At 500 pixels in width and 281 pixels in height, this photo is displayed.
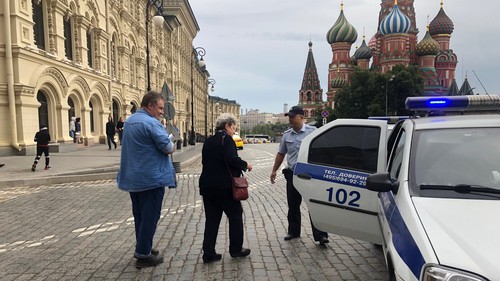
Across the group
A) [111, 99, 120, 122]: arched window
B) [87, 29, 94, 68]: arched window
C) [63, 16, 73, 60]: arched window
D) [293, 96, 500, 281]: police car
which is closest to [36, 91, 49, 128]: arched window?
[63, 16, 73, 60]: arched window

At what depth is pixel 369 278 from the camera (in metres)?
4.03

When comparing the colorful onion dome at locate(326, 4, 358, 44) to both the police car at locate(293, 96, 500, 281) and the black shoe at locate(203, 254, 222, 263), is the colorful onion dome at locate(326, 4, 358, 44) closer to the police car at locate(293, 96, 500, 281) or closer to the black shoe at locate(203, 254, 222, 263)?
the police car at locate(293, 96, 500, 281)

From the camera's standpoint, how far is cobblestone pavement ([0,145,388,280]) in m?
4.20

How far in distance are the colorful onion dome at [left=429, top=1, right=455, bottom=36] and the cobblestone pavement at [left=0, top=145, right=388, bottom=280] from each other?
78.2 m

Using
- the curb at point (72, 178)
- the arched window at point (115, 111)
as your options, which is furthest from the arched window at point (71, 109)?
the curb at point (72, 178)

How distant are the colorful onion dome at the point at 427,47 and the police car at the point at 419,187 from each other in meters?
69.9

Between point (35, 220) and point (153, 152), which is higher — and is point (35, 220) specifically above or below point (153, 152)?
below

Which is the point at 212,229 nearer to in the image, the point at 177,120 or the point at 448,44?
the point at 177,120

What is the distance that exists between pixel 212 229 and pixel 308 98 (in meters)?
102

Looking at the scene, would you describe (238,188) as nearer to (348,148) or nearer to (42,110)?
(348,148)

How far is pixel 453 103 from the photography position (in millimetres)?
4160

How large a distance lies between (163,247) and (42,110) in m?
17.1

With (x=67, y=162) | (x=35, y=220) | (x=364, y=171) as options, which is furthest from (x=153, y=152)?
(x=67, y=162)

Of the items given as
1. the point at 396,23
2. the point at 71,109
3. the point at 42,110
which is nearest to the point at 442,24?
the point at 396,23
